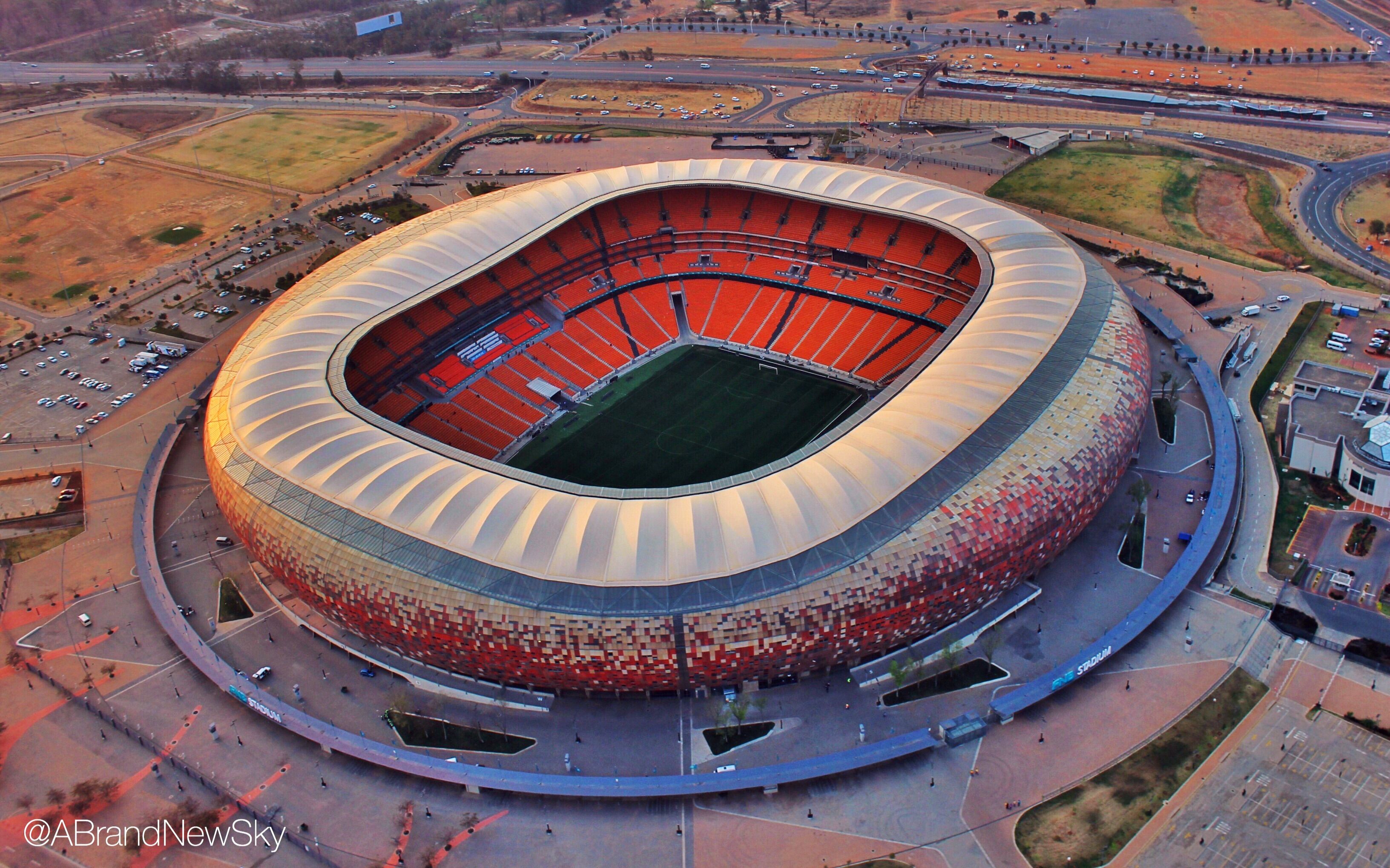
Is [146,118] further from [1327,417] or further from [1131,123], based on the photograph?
[1327,417]

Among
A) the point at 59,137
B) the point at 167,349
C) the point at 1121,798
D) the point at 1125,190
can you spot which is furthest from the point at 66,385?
the point at 1125,190

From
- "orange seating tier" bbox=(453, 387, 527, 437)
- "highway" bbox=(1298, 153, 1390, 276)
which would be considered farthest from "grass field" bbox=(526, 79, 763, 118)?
"orange seating tier" bbox=(453, 387, 527, 437)

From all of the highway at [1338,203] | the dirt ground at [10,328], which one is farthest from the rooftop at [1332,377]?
the dirt ground at [10,328]

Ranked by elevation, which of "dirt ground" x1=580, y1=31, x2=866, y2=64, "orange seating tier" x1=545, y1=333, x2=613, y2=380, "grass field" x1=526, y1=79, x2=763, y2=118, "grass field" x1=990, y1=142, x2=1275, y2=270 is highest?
"dirt ground" x1=580, y1=31, x2=866, y2=64

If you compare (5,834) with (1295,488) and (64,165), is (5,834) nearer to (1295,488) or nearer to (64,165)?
(1295,488)

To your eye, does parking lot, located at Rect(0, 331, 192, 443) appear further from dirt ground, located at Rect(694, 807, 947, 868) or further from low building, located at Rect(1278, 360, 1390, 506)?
low building, located at Rect(1278, 360, 1390, 506)

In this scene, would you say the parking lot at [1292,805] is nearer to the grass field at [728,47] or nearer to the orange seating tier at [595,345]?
the orange seating tier at [595,345]

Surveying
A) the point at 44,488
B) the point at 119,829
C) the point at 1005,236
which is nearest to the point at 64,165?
the point at 44,488
